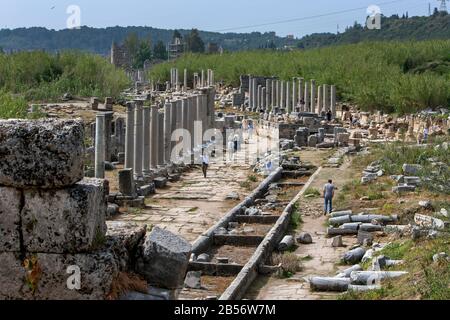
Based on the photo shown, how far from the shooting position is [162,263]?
344 inches

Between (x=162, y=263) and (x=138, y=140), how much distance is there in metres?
17.1

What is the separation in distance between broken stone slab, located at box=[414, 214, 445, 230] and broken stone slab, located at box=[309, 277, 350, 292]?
7.08ft


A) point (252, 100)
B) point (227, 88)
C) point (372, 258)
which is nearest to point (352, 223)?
point (372, 258)

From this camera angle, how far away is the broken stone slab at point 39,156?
26.4 ft

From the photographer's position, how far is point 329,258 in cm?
1560

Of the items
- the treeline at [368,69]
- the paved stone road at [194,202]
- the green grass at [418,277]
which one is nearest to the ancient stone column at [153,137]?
the paved stone road at [194,202]

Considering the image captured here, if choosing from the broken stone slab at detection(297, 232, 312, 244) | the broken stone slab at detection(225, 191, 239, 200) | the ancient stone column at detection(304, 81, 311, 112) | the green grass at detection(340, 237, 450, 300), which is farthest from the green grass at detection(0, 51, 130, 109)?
the green grass at detection(340, 237, 450, 300)

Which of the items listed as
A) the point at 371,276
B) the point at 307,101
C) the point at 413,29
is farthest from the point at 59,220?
the point at 413,29

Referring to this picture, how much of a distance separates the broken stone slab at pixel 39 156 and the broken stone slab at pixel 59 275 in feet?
2.22

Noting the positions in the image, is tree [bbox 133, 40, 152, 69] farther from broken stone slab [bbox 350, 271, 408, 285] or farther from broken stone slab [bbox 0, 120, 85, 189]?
broken stone slab [bbox 0, 120, 85, 189]

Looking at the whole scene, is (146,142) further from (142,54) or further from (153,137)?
(142,54)
